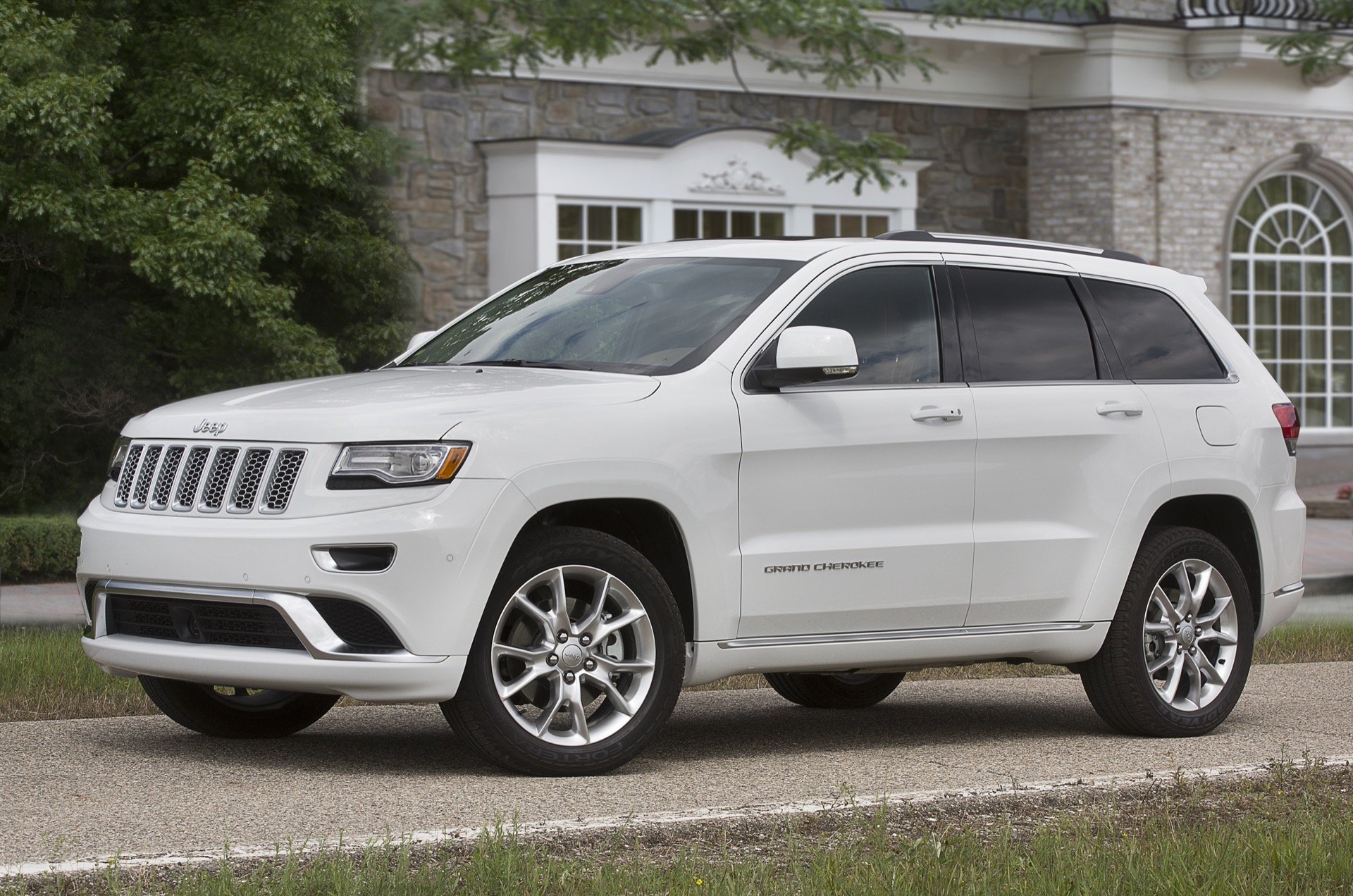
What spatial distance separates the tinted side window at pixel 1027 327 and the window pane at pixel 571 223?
44.8ft

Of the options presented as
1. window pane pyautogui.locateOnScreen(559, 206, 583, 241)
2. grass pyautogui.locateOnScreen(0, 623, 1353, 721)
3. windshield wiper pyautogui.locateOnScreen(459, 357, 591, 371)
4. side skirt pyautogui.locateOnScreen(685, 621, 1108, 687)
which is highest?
window pane pyautogui.locateOnScreen(559, 206, 583, 241)

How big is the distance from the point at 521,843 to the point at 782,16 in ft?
40.6

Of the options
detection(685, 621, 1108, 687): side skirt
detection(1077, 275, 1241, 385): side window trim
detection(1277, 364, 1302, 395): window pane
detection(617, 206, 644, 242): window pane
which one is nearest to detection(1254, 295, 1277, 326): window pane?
detection(1277, 364, 1302, 395): window pane

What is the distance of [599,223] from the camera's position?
21.3m

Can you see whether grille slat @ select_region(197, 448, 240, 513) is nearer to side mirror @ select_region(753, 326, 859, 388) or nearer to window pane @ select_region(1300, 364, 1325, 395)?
side mirror @ select_region(753, 326, 859, 388)

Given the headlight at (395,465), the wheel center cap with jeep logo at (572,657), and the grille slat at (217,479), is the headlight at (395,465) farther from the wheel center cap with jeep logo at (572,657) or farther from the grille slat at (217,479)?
the wheel center cap with jeep logo at (572,657)

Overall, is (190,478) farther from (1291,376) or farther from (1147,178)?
(1291,376)

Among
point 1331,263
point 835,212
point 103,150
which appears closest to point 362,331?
point 103,150

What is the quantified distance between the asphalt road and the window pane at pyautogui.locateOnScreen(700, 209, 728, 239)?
13190mm

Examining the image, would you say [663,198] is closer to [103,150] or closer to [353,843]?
[103,150]

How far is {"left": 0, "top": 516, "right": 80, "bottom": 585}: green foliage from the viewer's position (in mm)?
18875

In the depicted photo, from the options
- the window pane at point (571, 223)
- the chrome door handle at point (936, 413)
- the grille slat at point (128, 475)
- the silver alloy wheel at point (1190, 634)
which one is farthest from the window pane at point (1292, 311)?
the grille slat at point (128, 475)

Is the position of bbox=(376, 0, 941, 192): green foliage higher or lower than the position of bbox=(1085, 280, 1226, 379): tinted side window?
higher

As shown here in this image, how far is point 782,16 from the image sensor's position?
16.6 m
